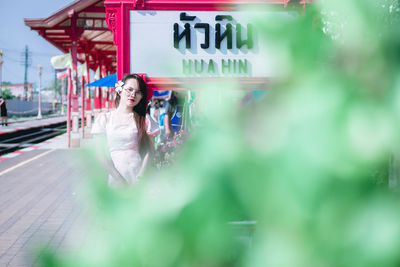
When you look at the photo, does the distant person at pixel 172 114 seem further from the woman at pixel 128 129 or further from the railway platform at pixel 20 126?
the railway platform at pixel 20 126

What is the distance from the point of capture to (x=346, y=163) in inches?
18.1

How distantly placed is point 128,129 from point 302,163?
2974mm

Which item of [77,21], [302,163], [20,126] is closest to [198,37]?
[302,163]

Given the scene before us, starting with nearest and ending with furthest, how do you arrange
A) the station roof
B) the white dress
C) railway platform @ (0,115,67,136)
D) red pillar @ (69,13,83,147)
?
the white dress < the station roof < red pillar @ (69,13,83,147) < railway platform @ (0,115,67,136)

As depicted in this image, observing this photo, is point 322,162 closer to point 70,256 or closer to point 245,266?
point 245,266

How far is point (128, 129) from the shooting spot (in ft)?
11.0


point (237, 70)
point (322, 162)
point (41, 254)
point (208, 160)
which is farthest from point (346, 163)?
point (237, 70)

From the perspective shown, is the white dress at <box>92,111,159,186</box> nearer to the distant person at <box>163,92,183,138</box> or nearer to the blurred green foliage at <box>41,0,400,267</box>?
the blurred green foliage at <box>41,0,400,267</box>

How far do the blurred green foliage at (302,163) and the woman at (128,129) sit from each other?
2.83 metres

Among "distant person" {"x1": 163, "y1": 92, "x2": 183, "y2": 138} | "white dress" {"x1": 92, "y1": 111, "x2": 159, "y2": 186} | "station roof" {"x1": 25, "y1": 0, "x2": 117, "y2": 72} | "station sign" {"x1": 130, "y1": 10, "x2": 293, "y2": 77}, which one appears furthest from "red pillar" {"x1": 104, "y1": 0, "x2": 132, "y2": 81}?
"station roof" {"x1": 25, "y1": 0, "x2": 117, "y2": 72}

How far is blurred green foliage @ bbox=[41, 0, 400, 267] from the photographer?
46 cm

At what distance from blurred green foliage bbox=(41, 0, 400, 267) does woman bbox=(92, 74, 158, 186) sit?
2.83m

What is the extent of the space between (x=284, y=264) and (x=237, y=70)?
11.5 feet

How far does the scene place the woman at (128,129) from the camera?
332 cm
